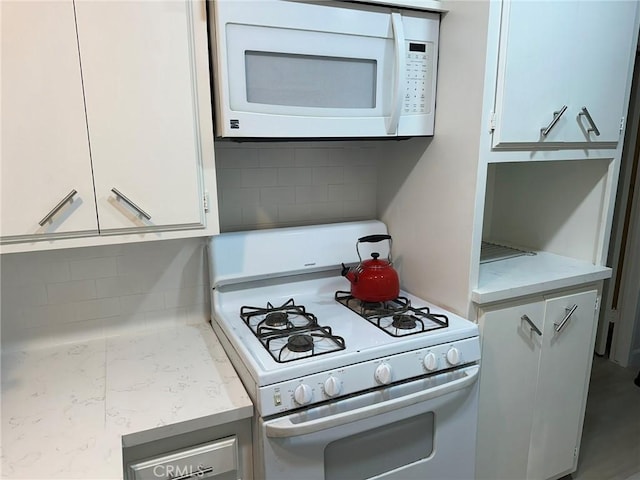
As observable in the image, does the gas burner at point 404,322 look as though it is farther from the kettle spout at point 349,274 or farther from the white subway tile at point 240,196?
the white subway tile at point 240,196

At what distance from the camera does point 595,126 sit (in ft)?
5.24

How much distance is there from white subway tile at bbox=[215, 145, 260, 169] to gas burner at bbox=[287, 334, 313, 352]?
0.71 m

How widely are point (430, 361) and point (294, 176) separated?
2.89ft

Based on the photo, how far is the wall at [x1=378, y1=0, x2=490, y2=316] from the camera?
1.42 metres

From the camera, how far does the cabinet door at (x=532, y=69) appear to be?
1371 mm

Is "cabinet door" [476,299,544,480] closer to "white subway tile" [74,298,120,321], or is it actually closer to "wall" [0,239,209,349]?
"wall" [0,239,209,349]

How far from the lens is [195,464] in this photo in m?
1.22

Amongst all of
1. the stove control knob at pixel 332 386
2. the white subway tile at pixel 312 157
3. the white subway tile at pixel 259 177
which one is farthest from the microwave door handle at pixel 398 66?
the stove control knob at pixel 332 386

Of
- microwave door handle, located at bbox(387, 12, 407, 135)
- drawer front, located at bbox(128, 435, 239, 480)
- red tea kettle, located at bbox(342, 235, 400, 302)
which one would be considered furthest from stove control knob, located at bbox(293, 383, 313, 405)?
microwave door handle, located at bbox(387, 12, 407, 135)

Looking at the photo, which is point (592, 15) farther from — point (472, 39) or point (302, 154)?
point (302, 154)

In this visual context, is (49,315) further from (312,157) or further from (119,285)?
(312,157)

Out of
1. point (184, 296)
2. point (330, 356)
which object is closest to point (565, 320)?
point (330, 356)

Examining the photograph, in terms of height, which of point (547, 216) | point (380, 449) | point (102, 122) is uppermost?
point (102, 122)

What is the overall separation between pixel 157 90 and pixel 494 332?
4.30 feet
